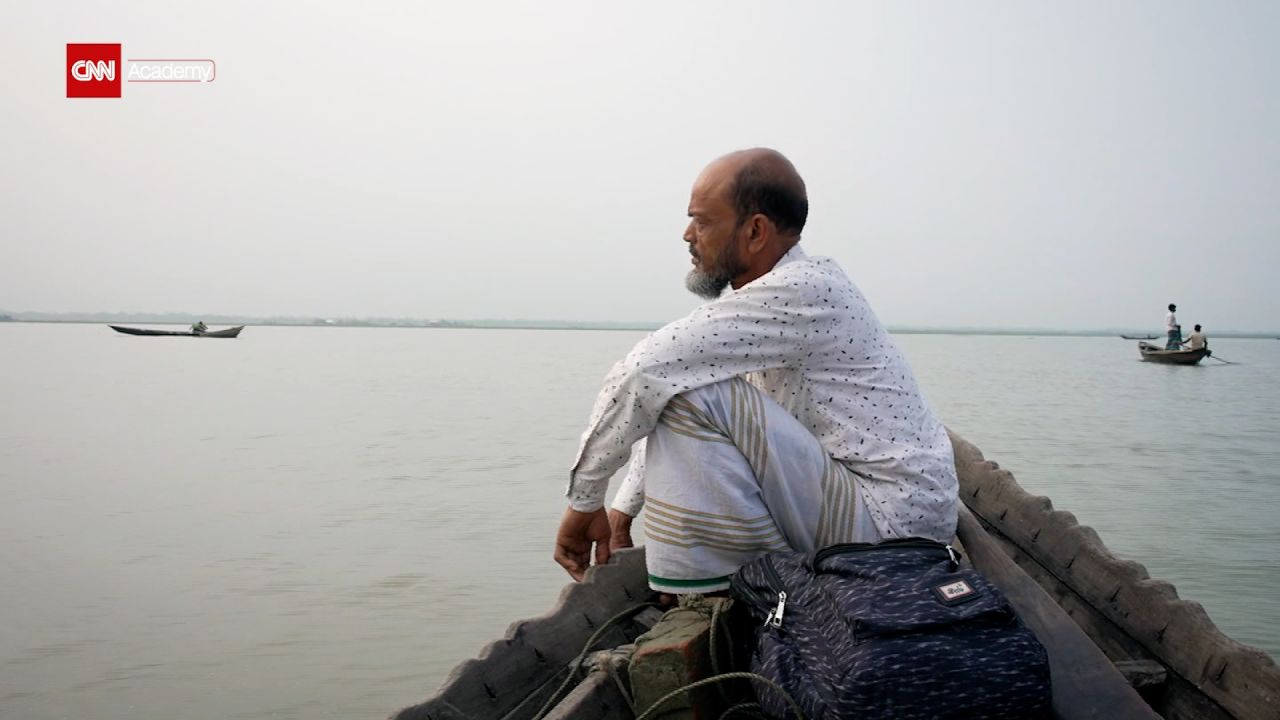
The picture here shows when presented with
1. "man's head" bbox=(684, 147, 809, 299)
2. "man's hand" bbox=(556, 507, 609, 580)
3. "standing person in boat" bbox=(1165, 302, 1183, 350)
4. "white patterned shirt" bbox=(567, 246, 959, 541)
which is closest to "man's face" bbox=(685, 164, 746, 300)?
"man's head" bbox=(684, 147, 809, 299)

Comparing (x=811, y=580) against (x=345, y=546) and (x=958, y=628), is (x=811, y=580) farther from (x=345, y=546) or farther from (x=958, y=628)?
(x=345, y=546)

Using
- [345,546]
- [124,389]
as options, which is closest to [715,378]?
[345,546]

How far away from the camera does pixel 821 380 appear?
6.49 feet

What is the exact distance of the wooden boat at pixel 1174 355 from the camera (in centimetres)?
2405

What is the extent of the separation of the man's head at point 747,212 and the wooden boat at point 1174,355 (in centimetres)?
2609

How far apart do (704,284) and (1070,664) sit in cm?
115

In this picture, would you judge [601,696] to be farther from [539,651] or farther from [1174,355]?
[1174,355]

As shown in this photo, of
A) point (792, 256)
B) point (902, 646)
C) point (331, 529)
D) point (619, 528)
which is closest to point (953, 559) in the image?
point (902, 646)

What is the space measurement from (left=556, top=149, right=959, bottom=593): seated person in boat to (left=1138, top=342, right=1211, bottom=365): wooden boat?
85.6 ft

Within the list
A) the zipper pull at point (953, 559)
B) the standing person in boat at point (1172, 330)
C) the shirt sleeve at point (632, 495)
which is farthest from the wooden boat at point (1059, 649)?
the standing person in boat at point (1172, 330)

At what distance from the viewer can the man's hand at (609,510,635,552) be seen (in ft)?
7.86

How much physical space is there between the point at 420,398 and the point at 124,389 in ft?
19.0

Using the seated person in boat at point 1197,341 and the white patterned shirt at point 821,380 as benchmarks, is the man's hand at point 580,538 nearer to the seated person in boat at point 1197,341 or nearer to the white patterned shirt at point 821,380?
the white patterned shirt at point 821,380

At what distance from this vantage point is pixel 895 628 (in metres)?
1.38
